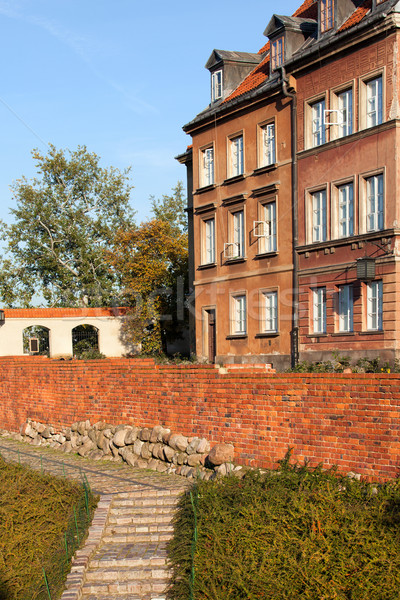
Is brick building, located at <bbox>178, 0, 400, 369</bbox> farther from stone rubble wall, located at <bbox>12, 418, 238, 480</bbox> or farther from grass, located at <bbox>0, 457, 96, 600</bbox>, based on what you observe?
grass, located at <bbox>0, 457, 96, 600</bbox>

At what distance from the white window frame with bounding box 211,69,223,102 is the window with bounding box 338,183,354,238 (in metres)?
8.39

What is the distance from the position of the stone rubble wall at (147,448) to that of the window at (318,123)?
10.1 meters

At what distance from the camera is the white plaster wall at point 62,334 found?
105 ft

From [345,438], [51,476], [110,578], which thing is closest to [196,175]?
[51,476]

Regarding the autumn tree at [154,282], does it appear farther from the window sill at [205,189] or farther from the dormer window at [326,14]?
the dormer window at [326,14]

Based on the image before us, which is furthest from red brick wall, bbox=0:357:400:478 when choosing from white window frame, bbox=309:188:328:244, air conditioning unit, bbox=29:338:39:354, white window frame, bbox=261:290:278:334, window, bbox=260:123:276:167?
air conditioning unit, bbox=29:338:39:354

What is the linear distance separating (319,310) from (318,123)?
5332mm

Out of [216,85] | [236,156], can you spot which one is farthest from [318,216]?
[216,85]

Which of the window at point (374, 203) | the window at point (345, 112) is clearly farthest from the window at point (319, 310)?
the window at point (345, 112)

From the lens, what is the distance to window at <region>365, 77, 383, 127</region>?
1898 centimetres

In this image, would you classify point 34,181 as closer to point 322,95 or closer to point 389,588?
point 322,95

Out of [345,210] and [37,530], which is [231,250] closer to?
[345,210]

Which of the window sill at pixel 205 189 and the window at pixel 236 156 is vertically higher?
the window at pixel 236 156

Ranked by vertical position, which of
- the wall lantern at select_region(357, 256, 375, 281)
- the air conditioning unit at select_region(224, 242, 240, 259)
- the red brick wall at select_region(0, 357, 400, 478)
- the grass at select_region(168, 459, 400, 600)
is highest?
the air conditioning unit at select_region(224, 242, 240, 259)
